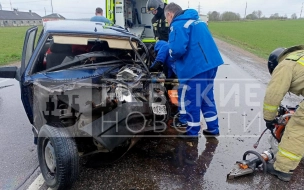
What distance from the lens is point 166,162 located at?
329 cm

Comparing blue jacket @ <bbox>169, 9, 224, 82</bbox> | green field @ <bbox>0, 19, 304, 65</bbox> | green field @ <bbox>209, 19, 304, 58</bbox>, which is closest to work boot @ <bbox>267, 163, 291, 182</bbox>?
blue jacket @ <bbox>169, 9, 224, 82</bbox>

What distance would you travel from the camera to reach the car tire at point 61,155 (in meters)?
2.49

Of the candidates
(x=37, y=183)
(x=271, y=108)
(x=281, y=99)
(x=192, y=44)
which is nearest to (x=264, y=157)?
(x=271, y=108)

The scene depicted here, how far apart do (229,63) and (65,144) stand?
9.16 meters

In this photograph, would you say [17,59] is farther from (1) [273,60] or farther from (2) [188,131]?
(1) [273,60]

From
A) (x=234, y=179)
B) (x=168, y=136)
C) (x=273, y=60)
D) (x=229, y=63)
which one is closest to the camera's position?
(x=234, y=179)

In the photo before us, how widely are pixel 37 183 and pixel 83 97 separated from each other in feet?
3.49

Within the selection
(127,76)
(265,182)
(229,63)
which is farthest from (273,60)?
(229,63)

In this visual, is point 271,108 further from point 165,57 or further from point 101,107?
point 165,57

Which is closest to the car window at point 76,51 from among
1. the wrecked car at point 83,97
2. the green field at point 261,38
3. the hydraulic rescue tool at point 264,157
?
the wrecked car at point 83,97

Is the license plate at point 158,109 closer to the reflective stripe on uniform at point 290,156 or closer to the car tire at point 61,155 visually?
the car tire at point 61,155

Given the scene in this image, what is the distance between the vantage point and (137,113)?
2.73m

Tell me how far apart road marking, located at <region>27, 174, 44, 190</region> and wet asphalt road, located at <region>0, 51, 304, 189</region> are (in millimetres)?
135

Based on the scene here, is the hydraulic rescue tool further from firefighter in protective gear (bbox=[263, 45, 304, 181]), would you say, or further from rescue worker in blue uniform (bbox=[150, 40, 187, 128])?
rescue worker in blue uniform (bbox=[150, 40, 187, 128])
